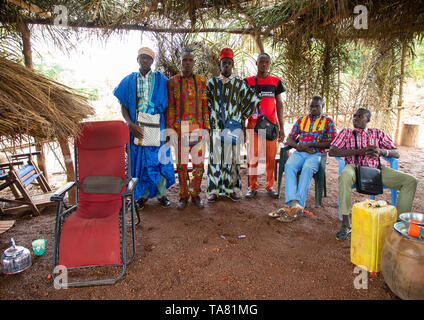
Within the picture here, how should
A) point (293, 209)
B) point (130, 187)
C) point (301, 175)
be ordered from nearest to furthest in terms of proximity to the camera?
point (130, 187) → point (293, 209) → point (301, 175)

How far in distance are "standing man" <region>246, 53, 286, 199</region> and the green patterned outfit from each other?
0.63 ft

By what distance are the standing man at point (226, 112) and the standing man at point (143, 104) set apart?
2.22 ft

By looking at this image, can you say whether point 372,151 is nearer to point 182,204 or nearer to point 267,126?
point 267,126

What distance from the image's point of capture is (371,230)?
229cm

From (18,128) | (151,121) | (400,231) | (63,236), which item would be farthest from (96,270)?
(400,231)

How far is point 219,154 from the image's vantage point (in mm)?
3912

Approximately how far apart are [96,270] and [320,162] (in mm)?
2962

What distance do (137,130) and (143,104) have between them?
36 cm

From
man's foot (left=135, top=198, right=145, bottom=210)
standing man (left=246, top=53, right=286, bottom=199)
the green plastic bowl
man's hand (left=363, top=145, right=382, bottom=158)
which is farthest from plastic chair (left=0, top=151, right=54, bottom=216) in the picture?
man's hand (left=363, top=145, right=382, bottom=158)

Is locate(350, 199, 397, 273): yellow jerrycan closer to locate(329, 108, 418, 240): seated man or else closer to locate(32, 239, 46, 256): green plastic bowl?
locate(329, 108, 418, 240): seated man

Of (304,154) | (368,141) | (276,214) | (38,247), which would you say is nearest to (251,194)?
(276,214)

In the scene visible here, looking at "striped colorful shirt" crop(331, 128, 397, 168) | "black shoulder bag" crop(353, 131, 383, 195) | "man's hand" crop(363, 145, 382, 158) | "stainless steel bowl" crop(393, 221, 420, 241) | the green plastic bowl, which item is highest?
"striped colorful shirt" crop(331, 128, 397, 168)

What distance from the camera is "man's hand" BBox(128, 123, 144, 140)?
11.8 ft

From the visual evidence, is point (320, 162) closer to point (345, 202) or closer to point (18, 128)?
point (345, 202)
